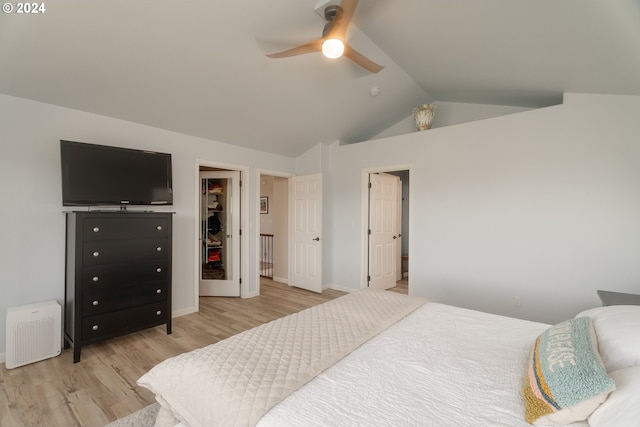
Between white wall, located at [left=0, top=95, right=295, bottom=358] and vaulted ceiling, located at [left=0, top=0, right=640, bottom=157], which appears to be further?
white wall, located at [left=0, top=95, right=295, bottom=358]

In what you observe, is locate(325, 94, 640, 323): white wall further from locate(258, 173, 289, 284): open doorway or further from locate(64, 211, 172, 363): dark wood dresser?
locate(64, 211, 172, 363): dark wood dresser

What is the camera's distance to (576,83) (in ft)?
8.79

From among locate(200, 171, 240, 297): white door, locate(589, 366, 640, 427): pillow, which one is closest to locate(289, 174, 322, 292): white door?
locate(200, 171, 240, 297): white door

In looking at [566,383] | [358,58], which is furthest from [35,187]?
[566,383]

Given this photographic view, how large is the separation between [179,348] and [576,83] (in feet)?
15.1

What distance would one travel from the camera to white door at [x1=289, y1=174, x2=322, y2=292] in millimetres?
4598

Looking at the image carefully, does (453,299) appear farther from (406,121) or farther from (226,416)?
(226,416)

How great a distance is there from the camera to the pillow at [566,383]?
88 cm

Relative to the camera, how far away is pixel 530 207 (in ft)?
10.2

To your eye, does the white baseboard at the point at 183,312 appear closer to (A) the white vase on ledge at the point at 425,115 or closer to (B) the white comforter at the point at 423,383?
(B) the white comforter at the point at 423,383

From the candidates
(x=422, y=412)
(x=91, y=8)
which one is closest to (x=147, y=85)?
(x=91, y=8)

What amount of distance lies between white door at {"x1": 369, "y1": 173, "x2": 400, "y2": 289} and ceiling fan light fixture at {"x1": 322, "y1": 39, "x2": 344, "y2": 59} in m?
2.68

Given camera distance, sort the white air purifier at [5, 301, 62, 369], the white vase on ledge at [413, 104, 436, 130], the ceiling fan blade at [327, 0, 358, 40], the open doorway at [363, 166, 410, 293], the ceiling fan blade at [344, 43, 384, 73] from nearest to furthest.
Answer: the ceiling fan blade at [327, 0, 358, 40] < the ceiling fan blade at [344, 43, 384, 73] < the white air purifier at [5, 301, 62, 369] < the white vase on ledge at [413, 104, 436, 130] < the open doorway at [363, 166, 410, 293]

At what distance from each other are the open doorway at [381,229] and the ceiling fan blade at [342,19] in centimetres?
248
